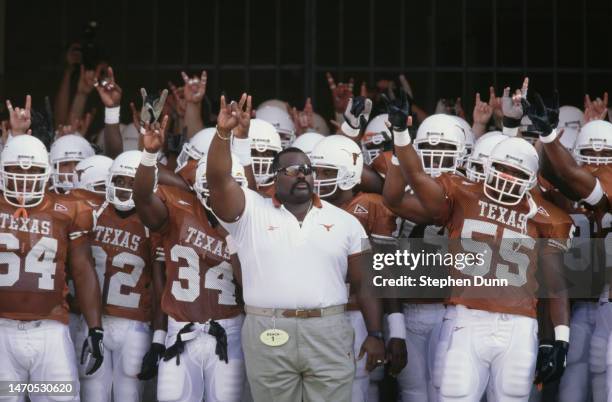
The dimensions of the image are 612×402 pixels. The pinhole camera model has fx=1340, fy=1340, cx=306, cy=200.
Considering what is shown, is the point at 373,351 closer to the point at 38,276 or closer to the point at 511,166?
the point at 511,166

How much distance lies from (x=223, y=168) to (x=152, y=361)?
53.4 inches

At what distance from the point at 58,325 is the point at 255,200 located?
1.26 meters

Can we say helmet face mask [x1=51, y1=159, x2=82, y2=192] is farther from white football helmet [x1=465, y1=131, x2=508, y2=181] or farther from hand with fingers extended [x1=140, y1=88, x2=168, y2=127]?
white football helmet [x1=465, y1=131, x2=508, y2=181]

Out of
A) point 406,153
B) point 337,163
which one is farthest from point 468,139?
point 406,153

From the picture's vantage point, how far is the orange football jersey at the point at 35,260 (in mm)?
6512

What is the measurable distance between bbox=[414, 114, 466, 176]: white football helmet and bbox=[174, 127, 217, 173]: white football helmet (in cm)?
113

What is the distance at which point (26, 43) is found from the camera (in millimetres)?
9625

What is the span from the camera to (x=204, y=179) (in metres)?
6.38

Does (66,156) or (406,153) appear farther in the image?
(66,156)

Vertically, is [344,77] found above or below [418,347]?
above

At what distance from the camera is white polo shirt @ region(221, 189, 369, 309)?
234 inches

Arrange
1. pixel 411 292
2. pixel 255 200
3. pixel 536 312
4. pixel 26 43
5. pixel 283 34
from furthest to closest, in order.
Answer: pixel 283 34 < pixel 26 43 < pixel 411 292 < pixel 536 312 < pixel 255 200

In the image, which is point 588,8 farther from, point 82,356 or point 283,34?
point 82,356

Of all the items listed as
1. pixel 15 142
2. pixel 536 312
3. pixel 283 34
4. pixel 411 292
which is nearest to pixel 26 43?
pixel 283 34
